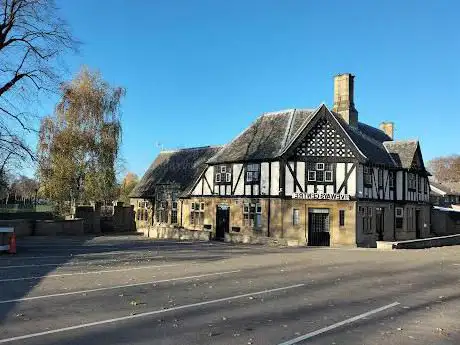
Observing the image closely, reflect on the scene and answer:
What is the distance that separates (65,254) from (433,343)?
1753 centimetres

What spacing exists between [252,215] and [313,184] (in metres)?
5.04

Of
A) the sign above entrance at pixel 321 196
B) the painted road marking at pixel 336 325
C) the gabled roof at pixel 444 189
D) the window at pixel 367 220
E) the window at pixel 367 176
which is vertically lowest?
the painted road marking at pixel 336 325

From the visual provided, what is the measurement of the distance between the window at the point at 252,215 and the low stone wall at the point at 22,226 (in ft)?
49.3

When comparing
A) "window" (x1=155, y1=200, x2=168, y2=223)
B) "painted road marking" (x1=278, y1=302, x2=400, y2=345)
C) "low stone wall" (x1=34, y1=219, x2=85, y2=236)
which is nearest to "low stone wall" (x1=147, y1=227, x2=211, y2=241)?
"low stone wall" (x1=34, y1=219, x2=85, y2=236)

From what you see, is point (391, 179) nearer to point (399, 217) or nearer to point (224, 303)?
point (399, 217)

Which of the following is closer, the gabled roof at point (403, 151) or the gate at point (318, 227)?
the gate at point (318, 227)

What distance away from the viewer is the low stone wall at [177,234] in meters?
34.9

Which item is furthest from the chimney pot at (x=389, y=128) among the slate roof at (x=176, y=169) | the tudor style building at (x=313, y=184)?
the slate roof at (x=176, y=169)

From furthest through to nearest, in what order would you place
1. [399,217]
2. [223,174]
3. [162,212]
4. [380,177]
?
[162,212]
[399,217]
[223,174]
[380,177]

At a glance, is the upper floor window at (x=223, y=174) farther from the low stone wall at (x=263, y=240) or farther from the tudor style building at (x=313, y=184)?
the low stone wall at (x=263, y=240)

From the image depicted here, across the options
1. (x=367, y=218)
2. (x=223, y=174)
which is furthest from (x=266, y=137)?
(x=367, y=218)

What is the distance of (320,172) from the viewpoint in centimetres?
3400

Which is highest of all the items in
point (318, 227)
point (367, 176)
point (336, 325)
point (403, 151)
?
point (403, 151)

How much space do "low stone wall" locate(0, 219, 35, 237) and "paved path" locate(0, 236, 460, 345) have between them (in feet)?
47.1
